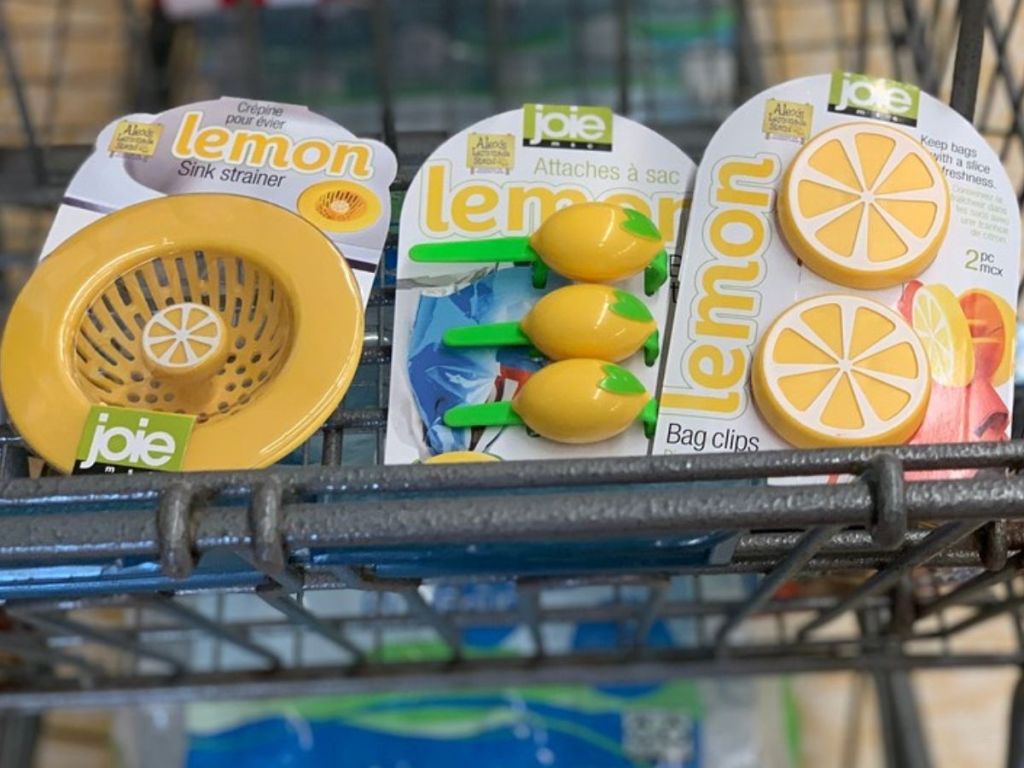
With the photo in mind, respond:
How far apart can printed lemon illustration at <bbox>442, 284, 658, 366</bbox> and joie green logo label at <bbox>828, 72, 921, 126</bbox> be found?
0.13 meters

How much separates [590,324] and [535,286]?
4 cm

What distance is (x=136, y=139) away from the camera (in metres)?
0.46

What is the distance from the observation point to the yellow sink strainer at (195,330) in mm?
396

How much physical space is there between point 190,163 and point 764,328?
0.79 feet

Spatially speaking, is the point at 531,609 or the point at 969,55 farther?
the point at 531,609

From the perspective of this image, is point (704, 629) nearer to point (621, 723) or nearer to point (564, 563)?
point (621, 723)

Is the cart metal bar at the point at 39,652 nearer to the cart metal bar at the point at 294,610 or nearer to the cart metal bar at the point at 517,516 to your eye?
the cart metal bar at the point at 294,610

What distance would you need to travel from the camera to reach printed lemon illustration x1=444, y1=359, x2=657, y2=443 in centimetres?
39

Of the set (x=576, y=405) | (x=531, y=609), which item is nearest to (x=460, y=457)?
(x=576, y=405)

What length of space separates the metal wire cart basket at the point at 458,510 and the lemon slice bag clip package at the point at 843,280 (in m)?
0.04

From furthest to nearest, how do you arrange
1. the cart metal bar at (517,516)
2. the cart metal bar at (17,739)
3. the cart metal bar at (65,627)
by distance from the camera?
the cart metal bar at (17,739) → the cart metal bar at (65,627) → the cart metal bar at (517,516)

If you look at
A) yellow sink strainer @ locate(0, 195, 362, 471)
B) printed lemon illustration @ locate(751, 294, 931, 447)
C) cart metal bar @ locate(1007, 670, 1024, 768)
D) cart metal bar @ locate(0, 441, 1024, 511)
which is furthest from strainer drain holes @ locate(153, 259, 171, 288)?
cart metal bar @ locate(1007, 670, 1024, 768)

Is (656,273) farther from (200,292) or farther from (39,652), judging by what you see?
(39,652)

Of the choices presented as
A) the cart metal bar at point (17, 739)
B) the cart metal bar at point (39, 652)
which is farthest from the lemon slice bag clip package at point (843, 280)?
the cart metal bar at point (17, 739)
